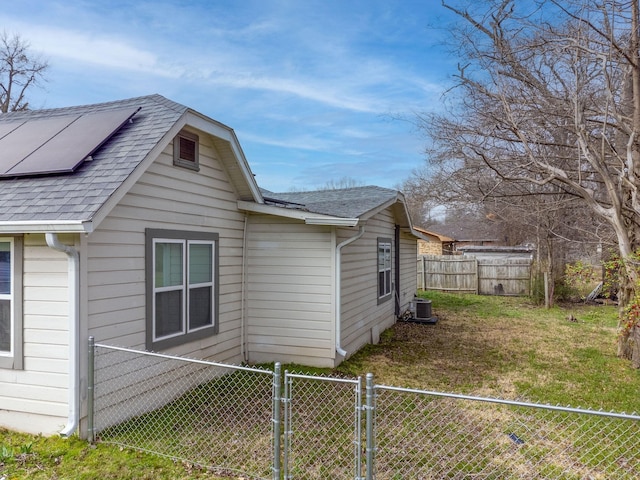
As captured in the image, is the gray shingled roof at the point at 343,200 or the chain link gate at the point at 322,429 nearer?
the chain link gate at the point at 322,429

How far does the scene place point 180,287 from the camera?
5914 mm

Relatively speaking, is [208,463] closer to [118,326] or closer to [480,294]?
[118,326]

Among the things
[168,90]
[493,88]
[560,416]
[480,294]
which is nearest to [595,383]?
[560,416]

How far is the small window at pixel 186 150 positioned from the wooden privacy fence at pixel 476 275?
15.3 meters

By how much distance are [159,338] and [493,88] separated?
6874 mm

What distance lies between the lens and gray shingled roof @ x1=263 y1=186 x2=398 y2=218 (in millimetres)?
8012

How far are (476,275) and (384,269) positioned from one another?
378 inches

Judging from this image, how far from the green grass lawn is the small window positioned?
11.7 feet

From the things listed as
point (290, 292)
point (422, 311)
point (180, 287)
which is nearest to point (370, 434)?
point (180, 287)

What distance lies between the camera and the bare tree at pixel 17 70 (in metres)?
19.0

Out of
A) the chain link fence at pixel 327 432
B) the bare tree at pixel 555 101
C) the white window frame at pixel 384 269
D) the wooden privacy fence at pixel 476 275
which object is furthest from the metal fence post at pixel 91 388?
the wooden privacy fence at pixel 476 275

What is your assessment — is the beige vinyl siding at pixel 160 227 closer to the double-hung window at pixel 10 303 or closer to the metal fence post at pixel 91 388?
the metal fence post at pixel 91 388

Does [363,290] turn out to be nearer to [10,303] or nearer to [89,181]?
[89,181]

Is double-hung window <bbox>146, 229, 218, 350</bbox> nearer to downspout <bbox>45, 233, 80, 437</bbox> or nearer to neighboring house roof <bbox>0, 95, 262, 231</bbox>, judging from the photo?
neighboring house roof <bbox>0, 95, 262, 231</bbox>
